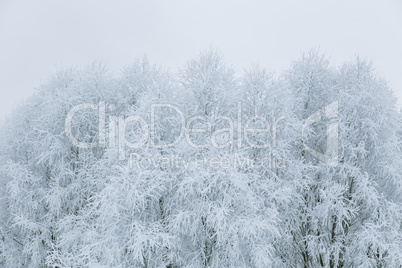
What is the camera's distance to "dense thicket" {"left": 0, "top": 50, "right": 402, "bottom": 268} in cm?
1323

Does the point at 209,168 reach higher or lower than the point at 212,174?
higher

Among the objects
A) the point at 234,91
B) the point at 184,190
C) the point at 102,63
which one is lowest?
the point at 184,190

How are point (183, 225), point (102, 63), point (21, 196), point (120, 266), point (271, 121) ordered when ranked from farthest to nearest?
point (102, 63) < point (21, 196) < point (271, 121) < point (183, 225) < point (120, 266)

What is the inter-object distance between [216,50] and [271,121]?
431 centimetres

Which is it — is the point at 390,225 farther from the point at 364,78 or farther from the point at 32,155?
the point at 32,155

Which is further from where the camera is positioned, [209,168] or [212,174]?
[209,168]

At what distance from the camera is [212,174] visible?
42.9 ft

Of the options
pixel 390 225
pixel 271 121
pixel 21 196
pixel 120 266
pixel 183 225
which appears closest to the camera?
pixel 120 266

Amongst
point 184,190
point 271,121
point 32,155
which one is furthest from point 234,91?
point 32,155

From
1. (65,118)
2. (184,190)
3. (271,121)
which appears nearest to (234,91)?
(271,121)

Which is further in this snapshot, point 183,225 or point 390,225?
point 390,225

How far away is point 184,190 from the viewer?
13156 mm

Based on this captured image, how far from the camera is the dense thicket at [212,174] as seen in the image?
13.2 m

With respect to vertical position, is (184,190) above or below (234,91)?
below
